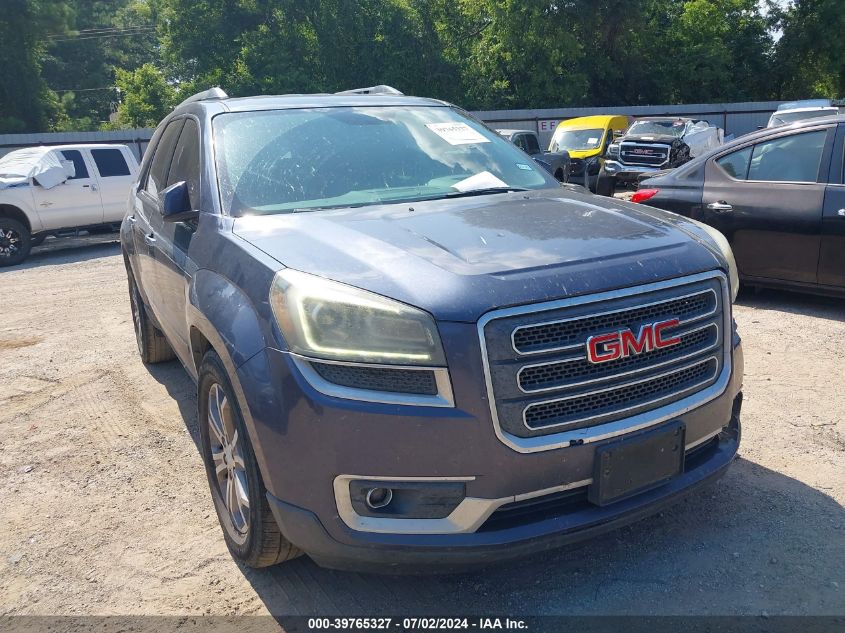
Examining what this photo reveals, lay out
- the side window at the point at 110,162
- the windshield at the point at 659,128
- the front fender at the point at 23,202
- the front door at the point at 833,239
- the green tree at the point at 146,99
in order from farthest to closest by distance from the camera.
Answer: the green tree at the point at 146,99
the windshield at the point at 659,128
the side window at the point at 110,162
the front fender at the point at 23,202
the front door at the point at 833,239

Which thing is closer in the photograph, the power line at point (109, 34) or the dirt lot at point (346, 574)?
the dirt lot at point (346, 574)

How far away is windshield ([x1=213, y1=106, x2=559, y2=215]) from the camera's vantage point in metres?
3.56

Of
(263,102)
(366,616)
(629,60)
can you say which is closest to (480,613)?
(366,616)

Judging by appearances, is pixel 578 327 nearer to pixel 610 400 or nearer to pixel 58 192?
pixel 610 400

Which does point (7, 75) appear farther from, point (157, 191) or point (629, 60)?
point (157, 191)

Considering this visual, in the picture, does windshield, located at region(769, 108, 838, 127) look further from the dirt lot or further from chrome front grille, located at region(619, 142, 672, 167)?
the dirt lot

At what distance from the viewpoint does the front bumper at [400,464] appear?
2406 millimetres

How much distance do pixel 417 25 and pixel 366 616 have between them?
37.7m

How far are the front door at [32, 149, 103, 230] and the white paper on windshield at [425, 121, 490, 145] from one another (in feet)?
36.2

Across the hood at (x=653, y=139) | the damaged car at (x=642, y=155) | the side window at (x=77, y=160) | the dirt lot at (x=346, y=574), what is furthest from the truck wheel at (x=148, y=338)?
the hood at (x=653, y=139)

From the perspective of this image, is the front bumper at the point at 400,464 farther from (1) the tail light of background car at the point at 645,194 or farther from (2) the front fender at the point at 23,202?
(2) the front fender at the point at 23,202

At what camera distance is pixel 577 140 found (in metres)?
20.5

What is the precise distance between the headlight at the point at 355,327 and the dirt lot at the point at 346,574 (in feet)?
3.39

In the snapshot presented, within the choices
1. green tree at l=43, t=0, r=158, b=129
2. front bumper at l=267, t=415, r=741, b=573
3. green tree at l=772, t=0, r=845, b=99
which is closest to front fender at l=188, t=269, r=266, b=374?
front bumper at l=267, t=415, r=741, b=573
